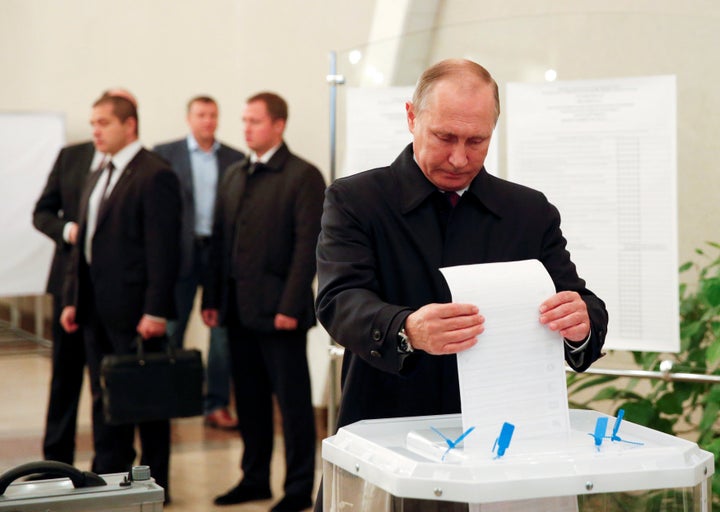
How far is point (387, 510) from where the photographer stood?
5.34 ft

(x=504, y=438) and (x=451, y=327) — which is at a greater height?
(x=451, y=327)

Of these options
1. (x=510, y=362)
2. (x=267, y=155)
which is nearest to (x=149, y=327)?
(x=267, y=155)

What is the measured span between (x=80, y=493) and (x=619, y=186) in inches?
78.0

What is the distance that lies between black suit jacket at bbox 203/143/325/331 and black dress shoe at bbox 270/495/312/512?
2.22 feet

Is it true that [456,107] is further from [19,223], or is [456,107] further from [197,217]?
[19,223]

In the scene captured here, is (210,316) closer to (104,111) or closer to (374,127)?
(104,111)

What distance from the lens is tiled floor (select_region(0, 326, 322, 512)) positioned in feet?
16.4

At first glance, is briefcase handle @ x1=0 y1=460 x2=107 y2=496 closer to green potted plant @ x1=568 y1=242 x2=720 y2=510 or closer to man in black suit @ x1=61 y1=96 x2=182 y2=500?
green potted plant @ x1=568 y1=242 x2=720 y2=510

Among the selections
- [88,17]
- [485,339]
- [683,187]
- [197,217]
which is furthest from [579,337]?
[88,17]

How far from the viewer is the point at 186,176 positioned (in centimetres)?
623

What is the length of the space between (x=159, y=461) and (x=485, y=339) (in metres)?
3.34

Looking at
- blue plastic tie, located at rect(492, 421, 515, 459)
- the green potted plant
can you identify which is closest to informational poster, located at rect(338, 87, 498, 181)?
the green potted plant

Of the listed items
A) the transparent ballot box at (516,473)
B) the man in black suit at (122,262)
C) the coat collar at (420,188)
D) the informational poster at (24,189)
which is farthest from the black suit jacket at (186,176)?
the transparent ballot box at (516,473)

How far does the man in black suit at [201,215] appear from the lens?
6.16 m
